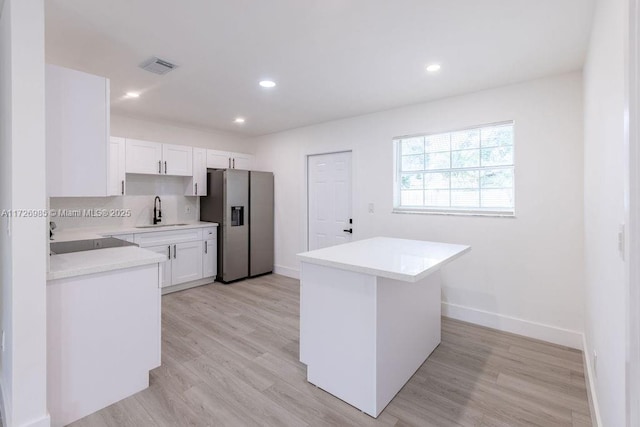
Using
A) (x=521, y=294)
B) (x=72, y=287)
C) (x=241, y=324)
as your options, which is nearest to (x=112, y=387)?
(x=72, y=287)

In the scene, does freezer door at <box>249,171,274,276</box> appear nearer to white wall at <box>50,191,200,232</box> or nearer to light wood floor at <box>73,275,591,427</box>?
white wall at <box>50,191,200,232</box>

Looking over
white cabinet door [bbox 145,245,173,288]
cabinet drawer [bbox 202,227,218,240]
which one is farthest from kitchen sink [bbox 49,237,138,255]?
cabinet drawer [bbox 202,227,218,240]

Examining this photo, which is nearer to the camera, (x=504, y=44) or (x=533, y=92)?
(x=504, y=44)

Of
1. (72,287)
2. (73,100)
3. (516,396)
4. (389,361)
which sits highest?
(73,100)

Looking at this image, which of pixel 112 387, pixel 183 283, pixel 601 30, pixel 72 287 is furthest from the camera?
pixel 183 283

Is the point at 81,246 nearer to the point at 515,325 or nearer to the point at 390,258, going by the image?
the point at 390,258

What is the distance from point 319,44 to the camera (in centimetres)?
231

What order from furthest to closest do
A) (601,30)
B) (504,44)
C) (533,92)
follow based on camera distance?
1. (533,92)
2. (504,44)
3. (601,30)

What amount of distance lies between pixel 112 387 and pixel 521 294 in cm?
Answer: 347

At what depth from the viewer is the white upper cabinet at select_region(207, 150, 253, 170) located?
4.94 meters

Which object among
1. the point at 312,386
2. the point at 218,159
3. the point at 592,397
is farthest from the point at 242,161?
the point at 592,397

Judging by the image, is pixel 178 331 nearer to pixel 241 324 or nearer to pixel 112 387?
pixel 241 324

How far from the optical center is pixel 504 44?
7.53ft

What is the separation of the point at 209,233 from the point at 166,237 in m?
0.65
